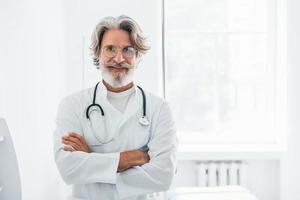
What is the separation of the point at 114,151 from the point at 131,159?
0.08 metres

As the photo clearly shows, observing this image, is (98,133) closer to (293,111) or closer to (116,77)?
(116,77)

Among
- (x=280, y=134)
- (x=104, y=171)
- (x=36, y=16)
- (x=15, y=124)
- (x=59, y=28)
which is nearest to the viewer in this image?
(x=104, y=171)

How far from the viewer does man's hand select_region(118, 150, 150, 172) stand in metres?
1.58

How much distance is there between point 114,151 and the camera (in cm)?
162

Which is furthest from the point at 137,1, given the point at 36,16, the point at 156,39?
the point at 36,16

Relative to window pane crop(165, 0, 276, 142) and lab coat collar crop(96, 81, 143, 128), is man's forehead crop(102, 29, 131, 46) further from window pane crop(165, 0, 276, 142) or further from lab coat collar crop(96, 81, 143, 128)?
window pane crop(165, 0, 276, 142)

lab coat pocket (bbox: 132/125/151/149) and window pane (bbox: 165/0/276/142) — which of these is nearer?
lab coat pocket (bbox: 132/125/151/149)

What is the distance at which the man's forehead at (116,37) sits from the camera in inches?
60.6

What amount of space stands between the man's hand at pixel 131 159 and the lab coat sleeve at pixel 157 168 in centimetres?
2

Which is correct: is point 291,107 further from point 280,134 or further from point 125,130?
point 125,130

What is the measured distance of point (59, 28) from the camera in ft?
9.73

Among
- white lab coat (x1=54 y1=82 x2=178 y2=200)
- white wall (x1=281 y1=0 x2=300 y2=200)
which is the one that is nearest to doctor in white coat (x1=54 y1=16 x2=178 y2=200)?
white lab coat (x1=54 y1=82 x2=178 y2=200)

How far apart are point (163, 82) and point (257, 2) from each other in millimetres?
1114

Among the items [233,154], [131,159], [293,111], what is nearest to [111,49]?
[131,159]
